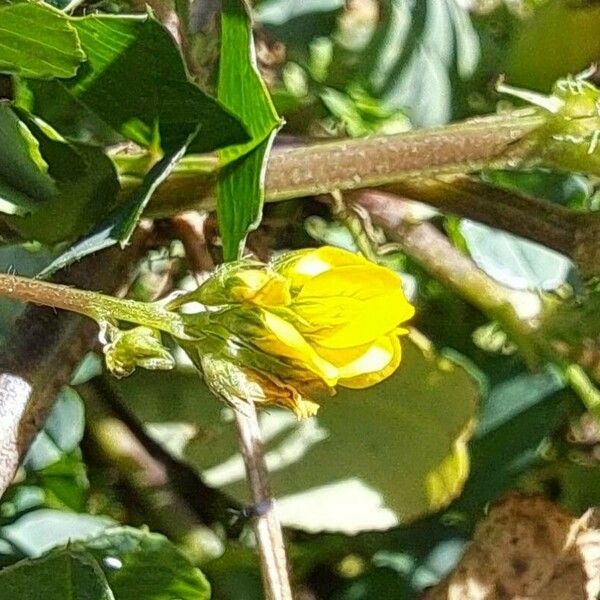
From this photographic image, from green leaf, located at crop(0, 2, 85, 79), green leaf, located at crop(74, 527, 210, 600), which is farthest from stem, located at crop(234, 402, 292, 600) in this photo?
green leaf, located at crop(0, 2, 85, 79)

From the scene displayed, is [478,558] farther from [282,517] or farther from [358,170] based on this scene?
[358,170]

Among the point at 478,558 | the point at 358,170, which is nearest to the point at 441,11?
the point at 358,170

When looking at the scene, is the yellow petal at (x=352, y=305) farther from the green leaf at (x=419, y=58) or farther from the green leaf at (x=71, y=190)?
the green leaf at (x=419, y=58)

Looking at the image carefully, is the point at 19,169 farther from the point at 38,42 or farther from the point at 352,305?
the point at 352,305

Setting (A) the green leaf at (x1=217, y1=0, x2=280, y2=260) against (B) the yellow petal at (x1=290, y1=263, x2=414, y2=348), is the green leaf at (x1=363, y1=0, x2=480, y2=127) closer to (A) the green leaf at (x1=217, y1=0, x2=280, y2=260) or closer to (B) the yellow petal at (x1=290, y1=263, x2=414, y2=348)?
(A) the green leaf at (x1=217, y1=0, x2=280, y2=260)

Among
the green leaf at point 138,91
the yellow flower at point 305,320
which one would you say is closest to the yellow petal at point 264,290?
the yellow flower at point 305,320

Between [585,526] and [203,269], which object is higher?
[203,269]

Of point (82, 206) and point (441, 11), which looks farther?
point (441, 11)
